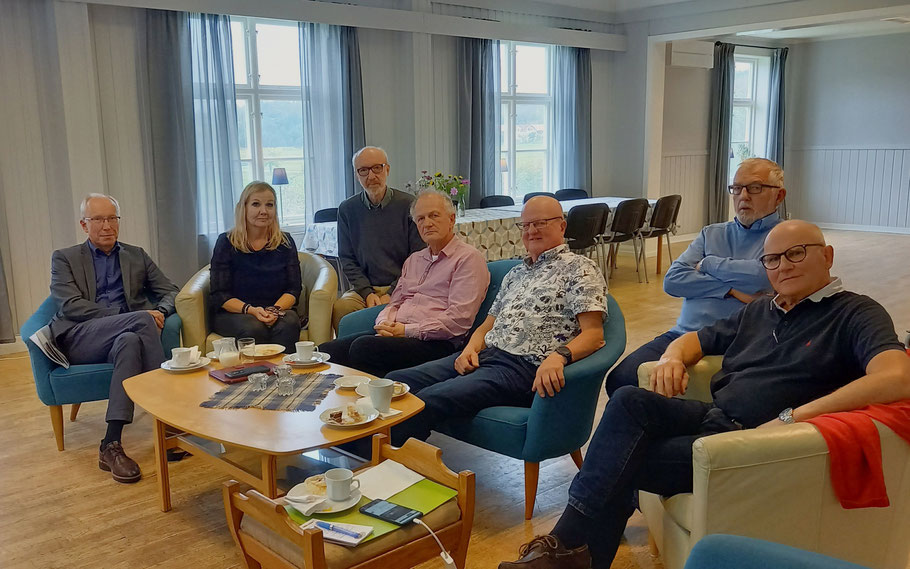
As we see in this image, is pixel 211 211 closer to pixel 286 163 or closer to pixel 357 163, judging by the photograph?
pixel 286 163

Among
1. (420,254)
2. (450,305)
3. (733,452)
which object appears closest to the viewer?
(733,452)

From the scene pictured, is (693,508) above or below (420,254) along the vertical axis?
below

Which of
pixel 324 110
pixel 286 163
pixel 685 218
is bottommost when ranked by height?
pixel 685 218

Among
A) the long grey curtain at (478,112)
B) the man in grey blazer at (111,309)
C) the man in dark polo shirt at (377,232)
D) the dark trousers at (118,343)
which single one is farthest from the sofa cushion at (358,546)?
the long grey curtain at (478,112)

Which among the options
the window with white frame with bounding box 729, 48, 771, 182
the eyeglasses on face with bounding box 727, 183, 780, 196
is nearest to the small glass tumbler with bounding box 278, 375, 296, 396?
the eyeglasses on face with bounding box 727, 183, 780, 196

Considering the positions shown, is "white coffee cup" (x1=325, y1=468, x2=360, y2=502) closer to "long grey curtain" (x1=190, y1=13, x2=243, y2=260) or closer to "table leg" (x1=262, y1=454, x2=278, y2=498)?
"table leg" (x1=262, y1=454, x2=278, y2=498)

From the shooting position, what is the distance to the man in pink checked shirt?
335 cm

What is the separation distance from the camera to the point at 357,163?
413 centimetres

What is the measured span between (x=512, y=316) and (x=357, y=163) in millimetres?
1554

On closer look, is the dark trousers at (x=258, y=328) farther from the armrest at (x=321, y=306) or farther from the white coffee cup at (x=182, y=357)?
the white coffee cup at (x=182, y=357)

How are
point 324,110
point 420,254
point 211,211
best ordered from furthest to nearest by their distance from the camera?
point 324,110, point 211,211, point 420,254

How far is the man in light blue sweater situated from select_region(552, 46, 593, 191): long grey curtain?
5.85 metres

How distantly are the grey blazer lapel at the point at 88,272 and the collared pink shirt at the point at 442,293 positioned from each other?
4.64 feet

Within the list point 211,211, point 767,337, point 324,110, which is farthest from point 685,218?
point 767,337
